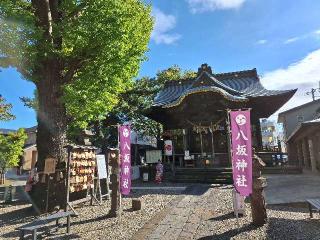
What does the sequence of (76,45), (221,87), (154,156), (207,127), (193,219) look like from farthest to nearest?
(221,87) → (207,127) → (154,156) → (76,45) → (193,219)

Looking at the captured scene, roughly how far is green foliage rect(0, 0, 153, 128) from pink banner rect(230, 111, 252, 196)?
17.2ft

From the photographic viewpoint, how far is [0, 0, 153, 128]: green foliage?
10.6m

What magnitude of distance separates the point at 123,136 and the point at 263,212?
493 centimetres

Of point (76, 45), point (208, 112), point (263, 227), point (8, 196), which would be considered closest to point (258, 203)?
point (263, 227)

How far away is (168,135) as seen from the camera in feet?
83.0

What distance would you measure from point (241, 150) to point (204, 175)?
1156 centimetres

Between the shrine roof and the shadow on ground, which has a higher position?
the shrine roof

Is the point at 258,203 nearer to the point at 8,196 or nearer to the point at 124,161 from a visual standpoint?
A: the point at 124,161

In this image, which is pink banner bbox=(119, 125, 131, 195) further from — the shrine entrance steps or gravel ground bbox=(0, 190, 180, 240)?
the shrine entrance steps

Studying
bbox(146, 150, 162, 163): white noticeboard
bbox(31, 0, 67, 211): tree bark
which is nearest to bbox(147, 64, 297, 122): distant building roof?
bbox(146, 150, 162, 163): white noticeboard

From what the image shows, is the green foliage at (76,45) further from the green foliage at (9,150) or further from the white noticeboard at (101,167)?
the green foliage at (9,150)

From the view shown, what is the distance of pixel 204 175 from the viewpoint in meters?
19.6

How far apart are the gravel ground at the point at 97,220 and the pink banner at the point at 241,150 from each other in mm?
2937

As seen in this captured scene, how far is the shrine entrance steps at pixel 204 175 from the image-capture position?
61.9 ft
